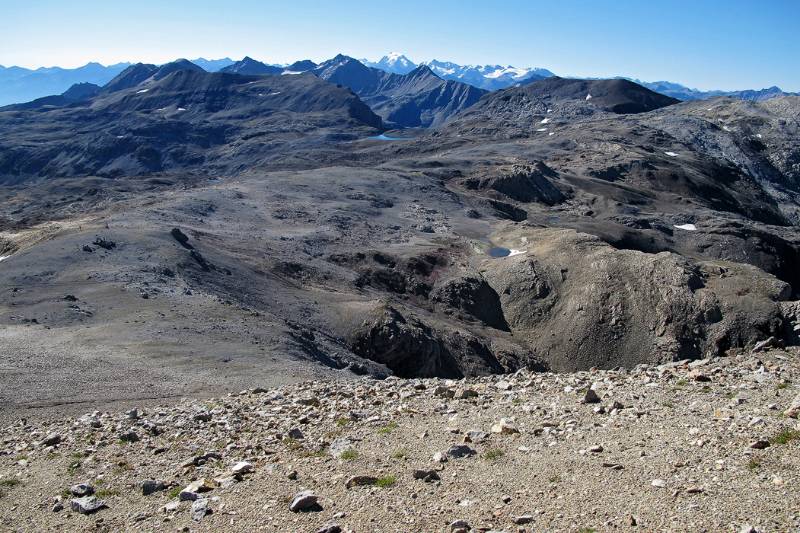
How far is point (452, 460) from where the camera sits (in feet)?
45.4

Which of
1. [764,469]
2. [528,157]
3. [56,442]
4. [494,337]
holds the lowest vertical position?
[494,337]

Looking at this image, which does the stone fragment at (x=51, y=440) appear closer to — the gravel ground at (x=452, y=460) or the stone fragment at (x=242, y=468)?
the gravel ground at (x=452, y=460)

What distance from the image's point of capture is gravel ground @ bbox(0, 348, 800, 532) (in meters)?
11.4

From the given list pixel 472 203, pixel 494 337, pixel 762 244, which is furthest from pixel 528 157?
pixel 494 337

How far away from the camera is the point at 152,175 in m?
164

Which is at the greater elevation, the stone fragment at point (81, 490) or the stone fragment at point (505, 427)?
Answer: the stone fragment at point (505, 427)

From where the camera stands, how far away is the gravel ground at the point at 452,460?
11.4 meters

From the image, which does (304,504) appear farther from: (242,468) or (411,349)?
(411,349)

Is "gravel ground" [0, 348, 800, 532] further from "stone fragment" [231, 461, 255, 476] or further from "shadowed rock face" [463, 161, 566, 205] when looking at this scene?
"shadowed rock face" [463, 161, 566, 205]

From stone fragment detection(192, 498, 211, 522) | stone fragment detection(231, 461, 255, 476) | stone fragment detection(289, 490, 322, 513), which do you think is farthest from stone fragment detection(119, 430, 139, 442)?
stone fragment detection(289, 490, 322, 513)

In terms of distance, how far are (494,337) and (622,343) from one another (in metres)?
10.7

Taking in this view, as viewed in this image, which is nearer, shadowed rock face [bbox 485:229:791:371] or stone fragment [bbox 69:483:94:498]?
stone fragment [bbox 69:483:94:498]

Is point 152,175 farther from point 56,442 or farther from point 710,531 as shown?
point 710,531

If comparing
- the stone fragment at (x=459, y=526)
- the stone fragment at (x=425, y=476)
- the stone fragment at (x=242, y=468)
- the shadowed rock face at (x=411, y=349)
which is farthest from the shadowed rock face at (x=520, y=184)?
the stone fragment at (x=459, y=526)
